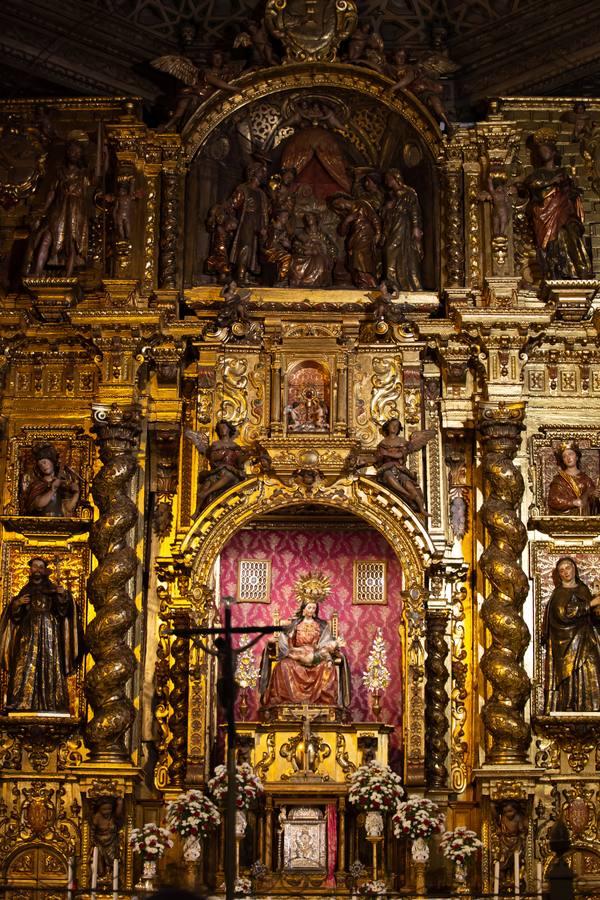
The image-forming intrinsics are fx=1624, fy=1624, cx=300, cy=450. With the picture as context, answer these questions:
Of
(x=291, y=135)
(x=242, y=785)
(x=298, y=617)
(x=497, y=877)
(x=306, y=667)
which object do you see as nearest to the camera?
(x=497, y=877)

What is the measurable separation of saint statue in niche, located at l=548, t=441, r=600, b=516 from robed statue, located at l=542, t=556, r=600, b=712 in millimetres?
609

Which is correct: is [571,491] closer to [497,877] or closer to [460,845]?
[460,845]

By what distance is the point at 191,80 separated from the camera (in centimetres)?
2008

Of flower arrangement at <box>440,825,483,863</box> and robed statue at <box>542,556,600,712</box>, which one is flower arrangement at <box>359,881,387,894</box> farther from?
robed statue at <box>542,556,600,712</box>

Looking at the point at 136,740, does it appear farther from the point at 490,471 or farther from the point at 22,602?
the point at 490,471

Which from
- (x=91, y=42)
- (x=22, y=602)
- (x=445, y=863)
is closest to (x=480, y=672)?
(x=445, y=863)

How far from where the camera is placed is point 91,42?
66.6 ft

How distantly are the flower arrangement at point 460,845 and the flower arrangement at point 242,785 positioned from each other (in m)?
2.07

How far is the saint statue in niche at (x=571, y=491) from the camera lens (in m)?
19.1

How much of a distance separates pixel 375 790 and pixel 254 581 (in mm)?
3749

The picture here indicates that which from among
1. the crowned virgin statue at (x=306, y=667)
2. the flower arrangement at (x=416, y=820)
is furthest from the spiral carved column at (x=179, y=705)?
the flower arrangement at (x=416, y=820)

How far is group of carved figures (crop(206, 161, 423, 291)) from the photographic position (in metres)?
19.9

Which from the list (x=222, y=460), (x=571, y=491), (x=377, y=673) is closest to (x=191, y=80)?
(x=222, y=460)

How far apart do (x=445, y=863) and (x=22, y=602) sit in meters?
5.63
